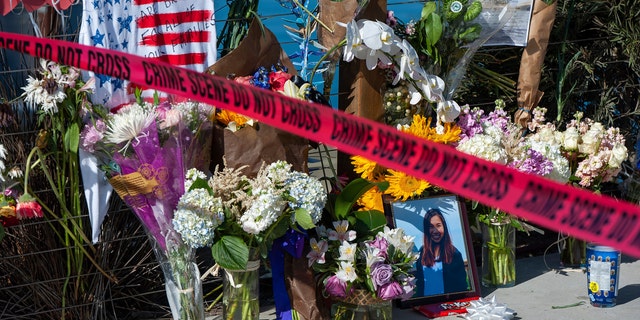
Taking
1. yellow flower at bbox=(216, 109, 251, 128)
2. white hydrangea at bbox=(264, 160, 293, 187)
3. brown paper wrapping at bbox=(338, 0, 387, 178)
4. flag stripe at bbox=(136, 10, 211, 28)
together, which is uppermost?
flag stripe at bbox=(136, 10, 211, 28)

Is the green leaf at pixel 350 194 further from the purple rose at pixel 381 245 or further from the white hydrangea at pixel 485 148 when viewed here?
the white hydrangea at pixel 485 148

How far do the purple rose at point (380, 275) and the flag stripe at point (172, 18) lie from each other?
141 centimetres

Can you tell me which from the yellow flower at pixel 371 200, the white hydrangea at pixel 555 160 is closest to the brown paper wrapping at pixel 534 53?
the white hydrangea at pixel 555 160

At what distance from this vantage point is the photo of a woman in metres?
4.70

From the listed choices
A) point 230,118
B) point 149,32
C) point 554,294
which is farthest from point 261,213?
point 554,294

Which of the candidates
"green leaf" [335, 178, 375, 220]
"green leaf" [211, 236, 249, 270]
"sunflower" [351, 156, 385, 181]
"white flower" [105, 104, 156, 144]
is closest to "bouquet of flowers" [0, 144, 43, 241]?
"white flower" [105, 104, 156, 144]

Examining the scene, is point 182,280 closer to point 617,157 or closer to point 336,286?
point 336,286

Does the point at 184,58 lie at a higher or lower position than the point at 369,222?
higher

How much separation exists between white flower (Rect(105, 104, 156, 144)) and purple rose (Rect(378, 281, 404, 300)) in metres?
1.17

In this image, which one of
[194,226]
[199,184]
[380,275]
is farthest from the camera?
[380,275]

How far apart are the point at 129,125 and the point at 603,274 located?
7.50 ft

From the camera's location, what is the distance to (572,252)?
5254 mm

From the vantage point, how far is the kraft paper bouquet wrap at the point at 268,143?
414 centimetres

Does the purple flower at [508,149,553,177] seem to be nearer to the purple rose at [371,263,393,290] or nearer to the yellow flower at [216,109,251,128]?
the purple rose at [371,263,393,290]
